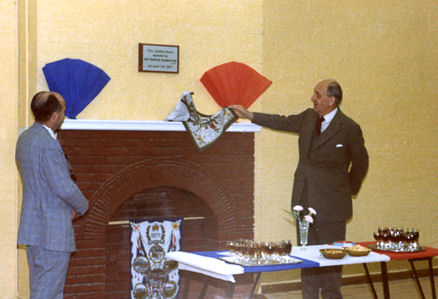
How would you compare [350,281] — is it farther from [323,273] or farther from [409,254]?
[409,254]

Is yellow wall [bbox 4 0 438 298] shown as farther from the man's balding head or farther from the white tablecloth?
the white tablecloth

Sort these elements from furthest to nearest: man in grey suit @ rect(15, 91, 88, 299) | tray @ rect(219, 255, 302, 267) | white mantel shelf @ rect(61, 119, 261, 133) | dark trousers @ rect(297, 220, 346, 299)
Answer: white mantel shelf @ rect(61, 119, 261, 133), dark trousers @ rect(297, 220, 346, 299), man in grey suit @ rect(15, 91, 88, 299), tray @ rect(219, 255, 302, 267)

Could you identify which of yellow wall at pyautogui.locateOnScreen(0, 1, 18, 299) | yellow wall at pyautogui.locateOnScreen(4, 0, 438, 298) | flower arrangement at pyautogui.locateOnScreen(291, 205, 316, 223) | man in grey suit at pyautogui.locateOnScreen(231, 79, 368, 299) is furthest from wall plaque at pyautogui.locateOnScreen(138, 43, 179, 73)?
flower arrangement at pyautogui.locateOnScreen(291, 205, 316, 223)

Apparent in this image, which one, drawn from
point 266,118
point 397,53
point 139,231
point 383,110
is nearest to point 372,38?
point 397,53

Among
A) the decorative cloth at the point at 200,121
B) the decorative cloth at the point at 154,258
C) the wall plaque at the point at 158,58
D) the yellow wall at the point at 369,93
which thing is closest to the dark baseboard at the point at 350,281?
the yellow wall at the point at 369,93

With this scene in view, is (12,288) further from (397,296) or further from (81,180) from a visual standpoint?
(397,296)

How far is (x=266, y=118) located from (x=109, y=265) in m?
1.77

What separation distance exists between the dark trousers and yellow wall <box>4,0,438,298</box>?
958 millimetres

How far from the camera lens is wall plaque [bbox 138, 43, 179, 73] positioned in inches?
192

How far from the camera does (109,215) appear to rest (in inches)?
188

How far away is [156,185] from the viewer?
16.2ft

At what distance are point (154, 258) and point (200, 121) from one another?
4.01 ft

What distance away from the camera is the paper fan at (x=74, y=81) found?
15.0 ft

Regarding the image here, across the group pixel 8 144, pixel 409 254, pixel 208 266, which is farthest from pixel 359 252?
pixel 8 144
